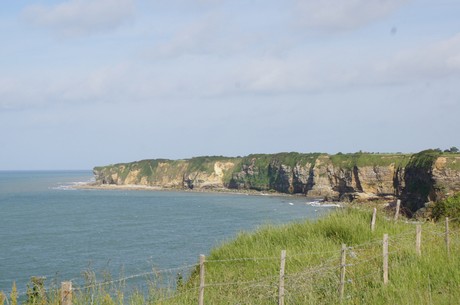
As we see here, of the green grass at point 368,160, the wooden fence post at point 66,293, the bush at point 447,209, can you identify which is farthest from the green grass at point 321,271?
the green grass at point 368,160

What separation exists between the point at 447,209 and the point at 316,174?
295 ft

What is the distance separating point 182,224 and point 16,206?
1590 inches

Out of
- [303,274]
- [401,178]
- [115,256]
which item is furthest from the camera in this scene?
[401,178]

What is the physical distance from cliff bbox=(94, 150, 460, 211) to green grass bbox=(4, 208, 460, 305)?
178ft

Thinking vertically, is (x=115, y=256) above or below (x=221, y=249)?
below

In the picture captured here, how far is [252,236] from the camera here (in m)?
16.9

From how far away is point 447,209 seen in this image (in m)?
24.1

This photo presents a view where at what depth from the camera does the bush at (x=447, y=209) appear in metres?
23.6

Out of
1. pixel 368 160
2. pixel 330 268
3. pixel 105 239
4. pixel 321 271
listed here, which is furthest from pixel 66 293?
pixel 368 160

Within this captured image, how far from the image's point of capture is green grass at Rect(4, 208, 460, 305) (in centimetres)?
958

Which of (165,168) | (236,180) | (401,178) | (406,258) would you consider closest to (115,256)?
(406,258)

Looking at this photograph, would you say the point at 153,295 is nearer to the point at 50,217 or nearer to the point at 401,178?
the point at 50,217

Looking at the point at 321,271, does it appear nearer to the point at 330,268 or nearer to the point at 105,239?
the point at 330,268

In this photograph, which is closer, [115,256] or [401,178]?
[115,256]
